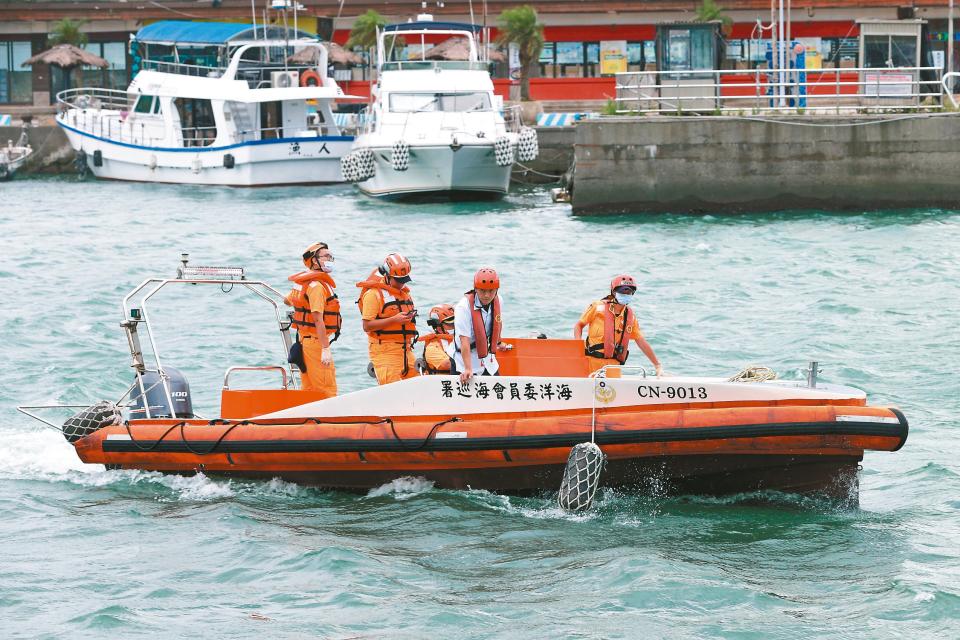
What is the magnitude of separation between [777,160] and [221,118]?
15600mm

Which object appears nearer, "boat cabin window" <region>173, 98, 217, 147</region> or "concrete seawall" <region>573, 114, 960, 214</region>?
"concrete seawall" <region>573, 114, 960, 214</region>

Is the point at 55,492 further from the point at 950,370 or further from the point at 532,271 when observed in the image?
the point at 532,271

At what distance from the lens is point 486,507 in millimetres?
10562

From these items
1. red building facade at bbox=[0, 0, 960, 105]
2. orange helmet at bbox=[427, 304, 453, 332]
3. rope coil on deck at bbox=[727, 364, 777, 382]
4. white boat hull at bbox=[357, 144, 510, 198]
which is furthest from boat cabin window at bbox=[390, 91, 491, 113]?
rope coil on deck at bbox=[727, 364, 777, 382]

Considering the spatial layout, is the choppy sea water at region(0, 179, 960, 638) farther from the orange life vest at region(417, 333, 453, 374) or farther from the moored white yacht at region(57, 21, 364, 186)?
the moored white yacht at region(57, 21, 364, 186)

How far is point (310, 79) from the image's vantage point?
123ft

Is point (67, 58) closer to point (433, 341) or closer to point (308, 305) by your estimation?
point (308, 305)

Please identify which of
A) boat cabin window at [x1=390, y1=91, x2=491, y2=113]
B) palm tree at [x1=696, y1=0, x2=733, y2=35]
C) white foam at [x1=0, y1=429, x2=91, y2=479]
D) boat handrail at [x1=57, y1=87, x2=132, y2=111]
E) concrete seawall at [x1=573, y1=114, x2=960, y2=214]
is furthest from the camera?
palm tree at [x1=696, y1=0, x2=733, y2=35]

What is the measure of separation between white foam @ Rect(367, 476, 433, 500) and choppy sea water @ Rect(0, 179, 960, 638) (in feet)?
0.05

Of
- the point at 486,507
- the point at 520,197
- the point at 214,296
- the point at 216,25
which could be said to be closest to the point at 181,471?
the point at 486,507

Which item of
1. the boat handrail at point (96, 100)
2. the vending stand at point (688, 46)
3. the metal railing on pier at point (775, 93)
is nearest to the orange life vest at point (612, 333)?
the metal railing on pier at point (775, 93)

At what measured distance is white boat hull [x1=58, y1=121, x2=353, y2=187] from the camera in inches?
1383

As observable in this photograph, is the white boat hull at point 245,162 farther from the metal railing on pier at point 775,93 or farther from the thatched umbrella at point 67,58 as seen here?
the metal railing on pier at point 775,93

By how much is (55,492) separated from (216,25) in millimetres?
28013
